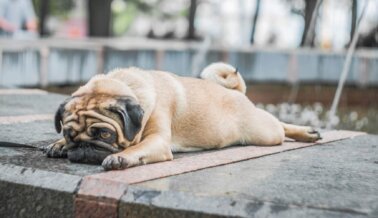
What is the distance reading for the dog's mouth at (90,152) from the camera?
4.78m

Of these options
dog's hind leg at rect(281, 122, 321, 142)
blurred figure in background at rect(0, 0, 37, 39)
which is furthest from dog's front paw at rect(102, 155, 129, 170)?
blurred figure in background at rect(0, 0, 37, 39)

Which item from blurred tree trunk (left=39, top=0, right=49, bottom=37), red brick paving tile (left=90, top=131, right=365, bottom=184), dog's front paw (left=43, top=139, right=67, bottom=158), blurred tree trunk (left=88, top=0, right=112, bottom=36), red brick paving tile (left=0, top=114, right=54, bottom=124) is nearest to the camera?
red brick paving tile (left=90, top=131, right=365, bottom=184)

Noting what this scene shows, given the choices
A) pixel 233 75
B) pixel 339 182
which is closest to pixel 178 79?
pixel 233 75

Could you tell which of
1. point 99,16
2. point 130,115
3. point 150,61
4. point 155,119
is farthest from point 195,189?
point 99,16

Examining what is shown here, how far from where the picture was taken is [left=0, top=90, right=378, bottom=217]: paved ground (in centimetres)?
394

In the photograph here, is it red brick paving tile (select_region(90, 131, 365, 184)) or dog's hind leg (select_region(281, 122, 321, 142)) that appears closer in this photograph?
red brick paving tile (select_region(90, 131, 365, 184))

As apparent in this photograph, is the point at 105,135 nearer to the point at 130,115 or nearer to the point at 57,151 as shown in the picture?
the point at 130,115

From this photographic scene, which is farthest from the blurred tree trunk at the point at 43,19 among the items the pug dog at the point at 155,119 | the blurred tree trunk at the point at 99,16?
the pug dog at the point at 155,119

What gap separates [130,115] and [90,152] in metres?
0.36

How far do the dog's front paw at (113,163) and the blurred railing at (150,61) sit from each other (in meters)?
8.46

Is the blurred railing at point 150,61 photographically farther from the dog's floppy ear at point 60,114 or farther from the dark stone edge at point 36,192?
the dark stone edge at point 36,192

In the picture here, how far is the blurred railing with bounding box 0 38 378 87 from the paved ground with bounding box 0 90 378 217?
8.27m

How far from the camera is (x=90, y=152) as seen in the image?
189 inches

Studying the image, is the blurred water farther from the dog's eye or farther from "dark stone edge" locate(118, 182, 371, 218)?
"dark stone edge" locate(118, 182, 371, 218)
